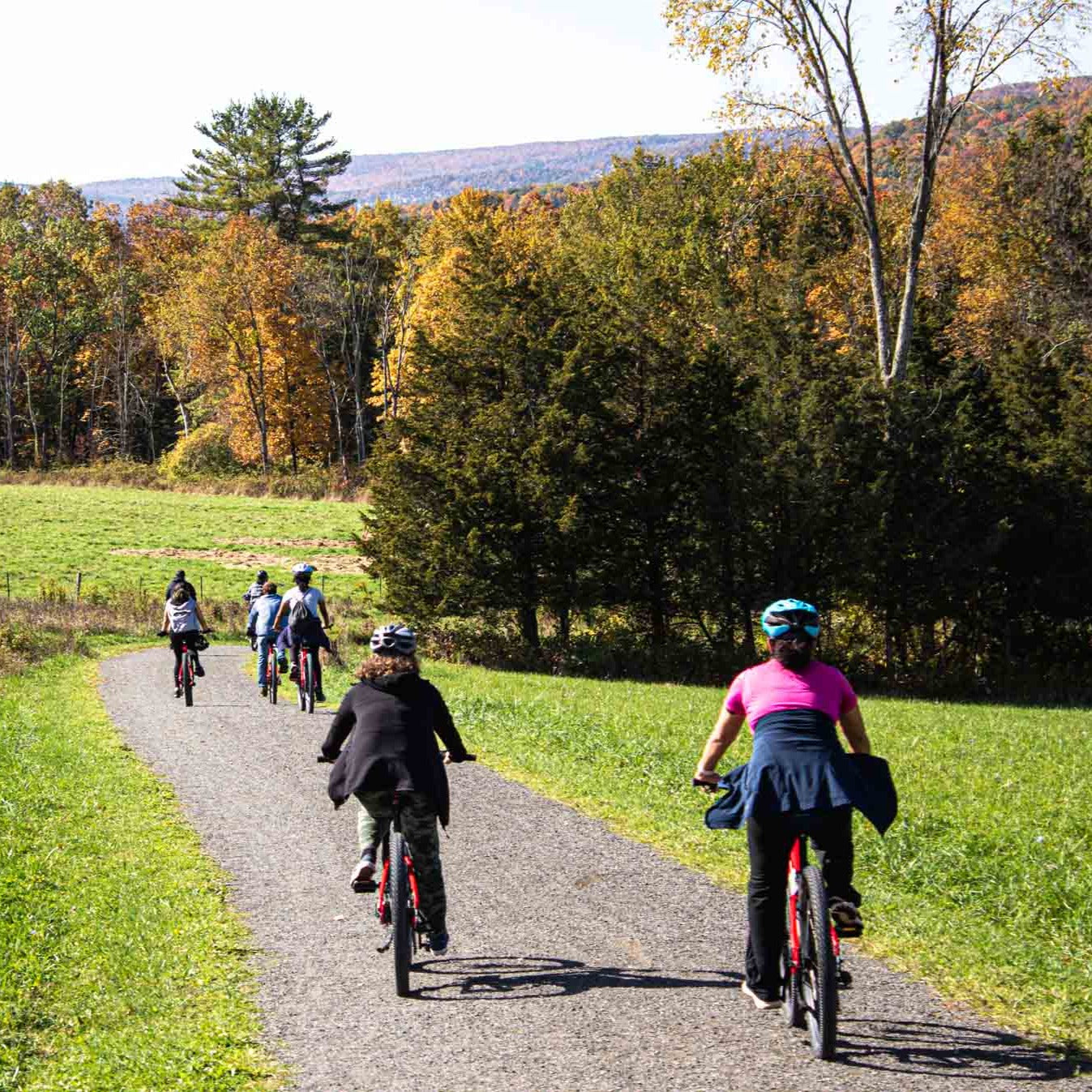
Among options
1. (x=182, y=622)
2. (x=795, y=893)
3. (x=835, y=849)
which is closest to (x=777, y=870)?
(x=795, y=893)

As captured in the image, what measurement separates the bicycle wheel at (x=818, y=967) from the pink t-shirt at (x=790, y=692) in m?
0.76

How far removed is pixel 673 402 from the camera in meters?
34.8

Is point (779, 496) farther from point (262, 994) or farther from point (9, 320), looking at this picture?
point (9, 320)

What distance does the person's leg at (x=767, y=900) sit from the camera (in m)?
6.46

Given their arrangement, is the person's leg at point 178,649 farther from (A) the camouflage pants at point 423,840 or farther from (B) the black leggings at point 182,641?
(A) the camouflage pants at point 423,840

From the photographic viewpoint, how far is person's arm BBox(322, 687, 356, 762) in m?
7.70

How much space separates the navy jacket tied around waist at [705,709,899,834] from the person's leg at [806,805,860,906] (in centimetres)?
12

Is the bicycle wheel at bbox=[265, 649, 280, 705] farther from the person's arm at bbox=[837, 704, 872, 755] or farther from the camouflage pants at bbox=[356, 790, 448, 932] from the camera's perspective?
the person's arm at bbox=[837, 704, 872, 755]

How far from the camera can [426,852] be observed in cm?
751

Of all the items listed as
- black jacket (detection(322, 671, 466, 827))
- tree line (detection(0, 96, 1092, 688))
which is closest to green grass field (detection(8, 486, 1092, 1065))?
black jacket (detection(322, 671, 466, 827))

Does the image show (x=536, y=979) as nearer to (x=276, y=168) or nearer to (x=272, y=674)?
(x=272, y=674)

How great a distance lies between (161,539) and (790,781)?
181ft

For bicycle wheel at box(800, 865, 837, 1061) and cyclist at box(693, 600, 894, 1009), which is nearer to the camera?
bicycle wheel at box(800, 865, 837, 1061)

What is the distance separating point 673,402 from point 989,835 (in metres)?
24.5
